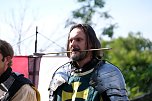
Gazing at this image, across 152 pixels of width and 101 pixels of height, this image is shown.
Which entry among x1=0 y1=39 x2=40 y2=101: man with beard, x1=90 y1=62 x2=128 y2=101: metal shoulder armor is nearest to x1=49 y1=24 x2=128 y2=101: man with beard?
x1=90 y1=62 x2=128 y2=101: metal shoulder armor

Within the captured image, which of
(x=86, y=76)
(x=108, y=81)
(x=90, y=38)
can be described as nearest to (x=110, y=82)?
(x=108, y=81)

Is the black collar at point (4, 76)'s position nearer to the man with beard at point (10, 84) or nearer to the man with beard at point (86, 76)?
the man with beard at point (10, 84)

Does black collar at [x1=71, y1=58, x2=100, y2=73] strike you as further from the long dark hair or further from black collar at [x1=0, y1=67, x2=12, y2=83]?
black collar at [x1=0, y1=67, x2=12, y2=83]

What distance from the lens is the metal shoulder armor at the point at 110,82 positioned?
1.98 m

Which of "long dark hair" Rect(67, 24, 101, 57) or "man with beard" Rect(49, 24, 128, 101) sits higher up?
"long dark hair" Rect(67, 24, 101, 57)

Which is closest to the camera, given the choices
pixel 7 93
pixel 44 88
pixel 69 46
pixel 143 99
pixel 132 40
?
pixel 132 40

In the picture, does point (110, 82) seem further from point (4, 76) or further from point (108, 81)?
point (4, 76)

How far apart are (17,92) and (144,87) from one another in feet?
47.3

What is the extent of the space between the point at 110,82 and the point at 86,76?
165 millimetres

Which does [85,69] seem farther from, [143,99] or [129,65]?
[143,99]

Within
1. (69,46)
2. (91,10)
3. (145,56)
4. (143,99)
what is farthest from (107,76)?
(91,10)

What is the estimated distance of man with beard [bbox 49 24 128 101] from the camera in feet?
6.57

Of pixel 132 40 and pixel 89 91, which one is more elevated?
pixel 132 40

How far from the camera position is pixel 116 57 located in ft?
3.64
